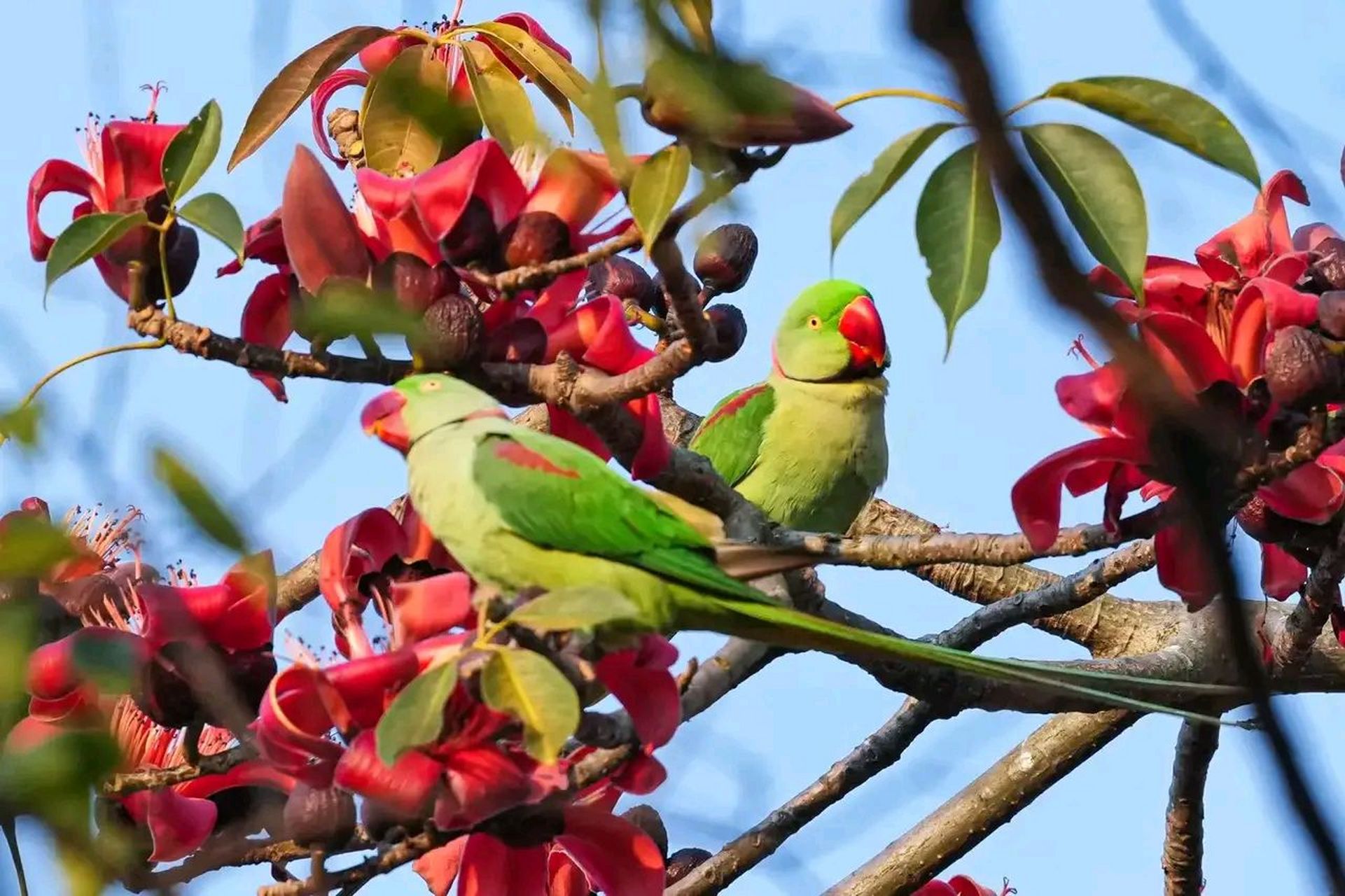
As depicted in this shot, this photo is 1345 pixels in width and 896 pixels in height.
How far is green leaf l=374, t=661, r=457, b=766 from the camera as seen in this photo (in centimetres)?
148

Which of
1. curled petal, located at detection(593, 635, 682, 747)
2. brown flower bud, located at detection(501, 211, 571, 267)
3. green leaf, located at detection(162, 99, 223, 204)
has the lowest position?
curled petal, located at detection(593, 635, 682, 747)

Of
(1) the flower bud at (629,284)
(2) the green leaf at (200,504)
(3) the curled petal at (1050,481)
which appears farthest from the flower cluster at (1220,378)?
(2) the green leaf at (200,504)

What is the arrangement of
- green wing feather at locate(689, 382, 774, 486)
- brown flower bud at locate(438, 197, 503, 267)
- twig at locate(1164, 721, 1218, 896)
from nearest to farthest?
brown flower bud at locate(438, 197, 503, 267)
twig at locate(1164, 721, 1218, 896)
green wing feather at locate(689, 382, 774, 486)

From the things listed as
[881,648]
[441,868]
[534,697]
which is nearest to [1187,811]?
[881,648]

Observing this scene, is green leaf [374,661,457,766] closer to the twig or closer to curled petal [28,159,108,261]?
curled petal [28,159,108,261]

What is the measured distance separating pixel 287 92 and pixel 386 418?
0.51 metres

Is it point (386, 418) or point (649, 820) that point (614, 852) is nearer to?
point (649, 820)

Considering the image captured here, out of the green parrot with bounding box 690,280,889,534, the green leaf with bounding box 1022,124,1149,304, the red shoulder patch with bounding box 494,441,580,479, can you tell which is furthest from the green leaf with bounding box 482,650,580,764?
the green parrot with bounding box 690,280,889,534

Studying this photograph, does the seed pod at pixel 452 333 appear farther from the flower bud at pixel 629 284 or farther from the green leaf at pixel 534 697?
the flower bud at pixel 629 284

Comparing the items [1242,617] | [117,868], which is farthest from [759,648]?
[1242,617]

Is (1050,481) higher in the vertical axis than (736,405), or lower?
lower

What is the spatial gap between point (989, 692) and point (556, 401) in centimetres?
90

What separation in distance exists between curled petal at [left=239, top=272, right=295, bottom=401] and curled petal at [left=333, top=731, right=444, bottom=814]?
0.57 m

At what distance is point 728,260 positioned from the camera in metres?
2.64
